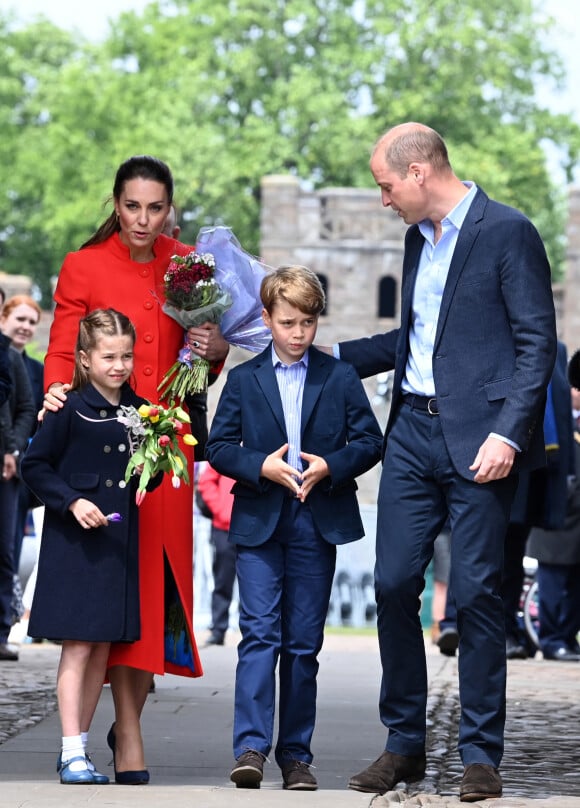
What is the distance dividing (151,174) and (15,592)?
510cm

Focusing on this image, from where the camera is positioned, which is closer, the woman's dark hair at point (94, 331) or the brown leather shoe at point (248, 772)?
the brown leather shoe at point (248, 772)

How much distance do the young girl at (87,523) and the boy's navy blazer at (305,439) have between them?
0.93ft

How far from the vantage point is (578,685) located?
984 centimetres

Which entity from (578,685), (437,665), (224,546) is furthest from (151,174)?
(224,546)

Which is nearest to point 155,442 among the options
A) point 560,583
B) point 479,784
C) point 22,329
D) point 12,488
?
point 479,784

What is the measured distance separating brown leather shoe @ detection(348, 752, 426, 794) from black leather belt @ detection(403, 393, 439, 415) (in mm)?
1096

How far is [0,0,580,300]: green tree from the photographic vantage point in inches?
1882

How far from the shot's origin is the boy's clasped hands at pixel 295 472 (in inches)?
225

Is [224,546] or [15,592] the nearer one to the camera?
[15,592]

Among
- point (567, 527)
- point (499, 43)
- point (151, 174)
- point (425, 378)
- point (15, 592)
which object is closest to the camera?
point (425, 378)

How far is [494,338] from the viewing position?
18.2 feet

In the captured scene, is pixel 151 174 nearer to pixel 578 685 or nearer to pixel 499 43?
pixel 578 685

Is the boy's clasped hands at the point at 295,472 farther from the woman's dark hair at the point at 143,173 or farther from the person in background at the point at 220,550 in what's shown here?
A: the person in background at the point at 220,550

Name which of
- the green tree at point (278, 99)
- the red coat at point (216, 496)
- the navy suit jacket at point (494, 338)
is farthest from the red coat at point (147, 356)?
the green tree at point (278, 99)
